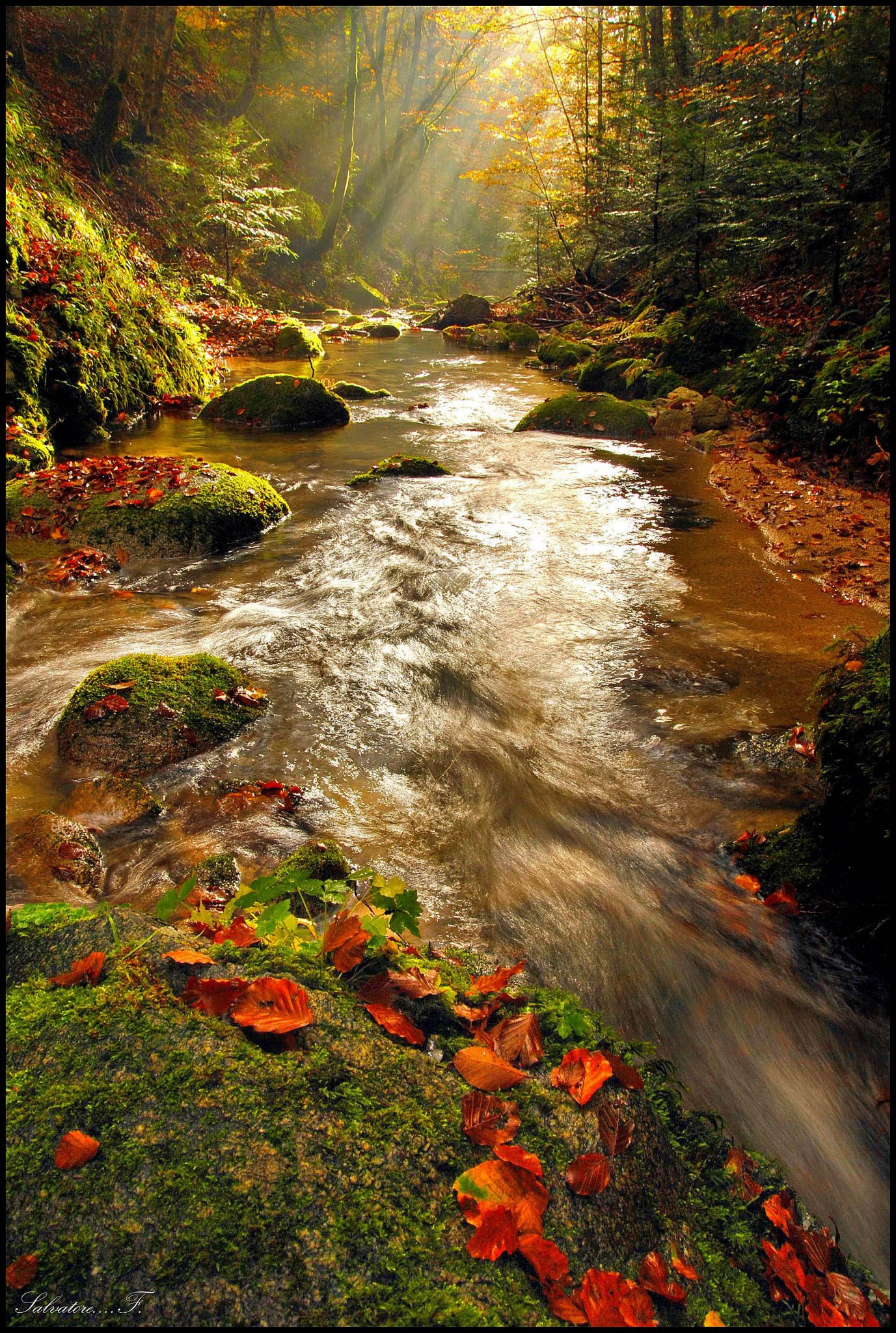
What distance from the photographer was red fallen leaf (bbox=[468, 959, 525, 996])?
2375 millimetres

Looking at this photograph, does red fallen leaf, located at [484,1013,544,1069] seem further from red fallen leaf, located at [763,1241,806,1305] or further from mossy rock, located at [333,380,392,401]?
mossy rock, located at [333,380,392,401]

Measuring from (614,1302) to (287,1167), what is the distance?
2.52ft

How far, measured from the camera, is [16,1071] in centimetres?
156

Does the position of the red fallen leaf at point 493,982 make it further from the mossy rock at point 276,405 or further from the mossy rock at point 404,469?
the mossy rock at point 276,405

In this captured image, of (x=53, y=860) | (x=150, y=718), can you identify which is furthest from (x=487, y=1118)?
(x=150, y=718)

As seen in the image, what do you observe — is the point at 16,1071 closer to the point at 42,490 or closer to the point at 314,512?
the point at 42,490

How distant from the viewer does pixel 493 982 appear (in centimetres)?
250

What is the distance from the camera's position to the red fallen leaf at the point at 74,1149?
1.38 meters

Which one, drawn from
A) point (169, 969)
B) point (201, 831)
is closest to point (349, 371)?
point (201, 831)

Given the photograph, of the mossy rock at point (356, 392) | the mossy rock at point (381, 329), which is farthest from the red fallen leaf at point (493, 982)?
the mossy rock at point (381, 329)

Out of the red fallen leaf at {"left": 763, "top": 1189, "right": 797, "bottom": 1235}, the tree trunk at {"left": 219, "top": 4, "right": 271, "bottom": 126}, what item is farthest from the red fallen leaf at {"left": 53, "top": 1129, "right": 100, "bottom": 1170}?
the tree trunk at {"left": 219, "top": 4, "right": 271, "bottom": 126}

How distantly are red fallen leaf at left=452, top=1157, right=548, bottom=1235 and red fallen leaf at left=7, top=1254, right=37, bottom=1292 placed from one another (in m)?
0.84

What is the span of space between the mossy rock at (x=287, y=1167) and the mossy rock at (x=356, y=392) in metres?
13.6

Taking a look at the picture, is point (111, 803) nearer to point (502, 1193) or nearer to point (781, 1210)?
point (502, 1193)
